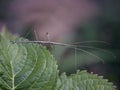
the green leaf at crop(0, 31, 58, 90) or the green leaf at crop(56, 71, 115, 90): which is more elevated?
the green leaf at crop(0, 31, 58, 90)

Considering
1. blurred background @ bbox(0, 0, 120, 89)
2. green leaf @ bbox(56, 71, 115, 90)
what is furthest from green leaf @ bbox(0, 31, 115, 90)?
blurred background @ bbox(0, 0, 120, 89)

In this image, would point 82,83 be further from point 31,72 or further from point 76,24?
point 76,24

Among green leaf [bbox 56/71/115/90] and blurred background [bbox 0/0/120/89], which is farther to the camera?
blurred background [bbox 0/0/120/89]

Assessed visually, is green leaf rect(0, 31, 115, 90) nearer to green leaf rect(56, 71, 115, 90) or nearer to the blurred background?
green leaf rect(56, 71, 115, 90)

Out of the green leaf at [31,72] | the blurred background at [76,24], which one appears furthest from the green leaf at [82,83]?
the blurred background at [76,24]

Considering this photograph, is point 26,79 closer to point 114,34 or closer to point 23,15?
point 114,34

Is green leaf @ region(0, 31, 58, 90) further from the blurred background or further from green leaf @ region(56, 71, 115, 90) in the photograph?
the blurred background

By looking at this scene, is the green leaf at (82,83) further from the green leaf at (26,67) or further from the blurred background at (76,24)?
the blurred background at (76,24)

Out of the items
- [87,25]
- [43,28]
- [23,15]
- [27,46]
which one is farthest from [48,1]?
[27,46]
